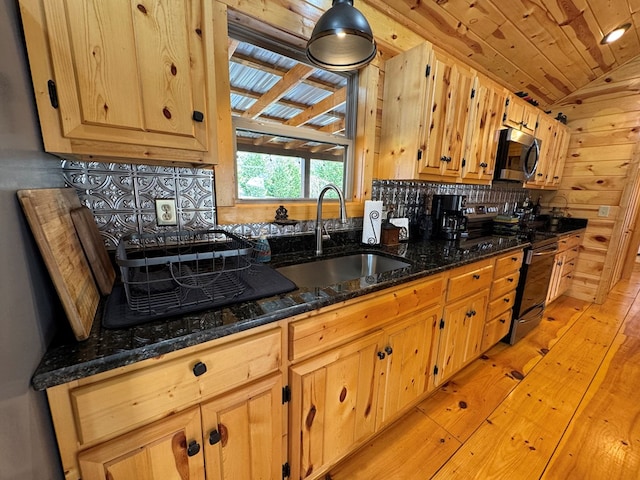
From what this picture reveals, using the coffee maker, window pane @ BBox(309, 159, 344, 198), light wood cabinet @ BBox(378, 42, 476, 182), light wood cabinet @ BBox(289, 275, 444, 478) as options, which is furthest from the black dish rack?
the coffee maker

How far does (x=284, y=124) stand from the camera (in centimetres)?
159

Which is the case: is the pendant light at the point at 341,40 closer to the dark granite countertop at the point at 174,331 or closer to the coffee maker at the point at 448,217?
the dark granite countertop at the point at 174,331

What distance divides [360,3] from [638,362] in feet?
11.3

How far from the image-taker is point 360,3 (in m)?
1.60

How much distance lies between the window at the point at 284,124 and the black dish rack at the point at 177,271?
1.29ft

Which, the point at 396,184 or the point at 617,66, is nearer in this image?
the point at 396,184

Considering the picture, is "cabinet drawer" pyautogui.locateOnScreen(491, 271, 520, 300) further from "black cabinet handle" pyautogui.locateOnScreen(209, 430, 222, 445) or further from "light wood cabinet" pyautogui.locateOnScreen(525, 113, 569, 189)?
"black cabinet handle" pyautogui.locateOnScreen(209, 430, 222, 445)

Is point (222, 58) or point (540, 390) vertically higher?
point (222, 58)

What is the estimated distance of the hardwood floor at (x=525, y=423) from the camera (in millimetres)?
1288

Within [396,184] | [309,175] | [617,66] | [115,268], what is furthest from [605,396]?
[617,66]

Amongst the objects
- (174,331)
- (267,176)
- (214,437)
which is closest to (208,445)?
(214,437)

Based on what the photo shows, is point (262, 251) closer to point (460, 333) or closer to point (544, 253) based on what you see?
point (460, 333)

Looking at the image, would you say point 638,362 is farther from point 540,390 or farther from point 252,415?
point 252,415

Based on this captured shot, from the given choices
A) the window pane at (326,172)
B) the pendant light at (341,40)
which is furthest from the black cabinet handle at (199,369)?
the window pane at (326,172)
